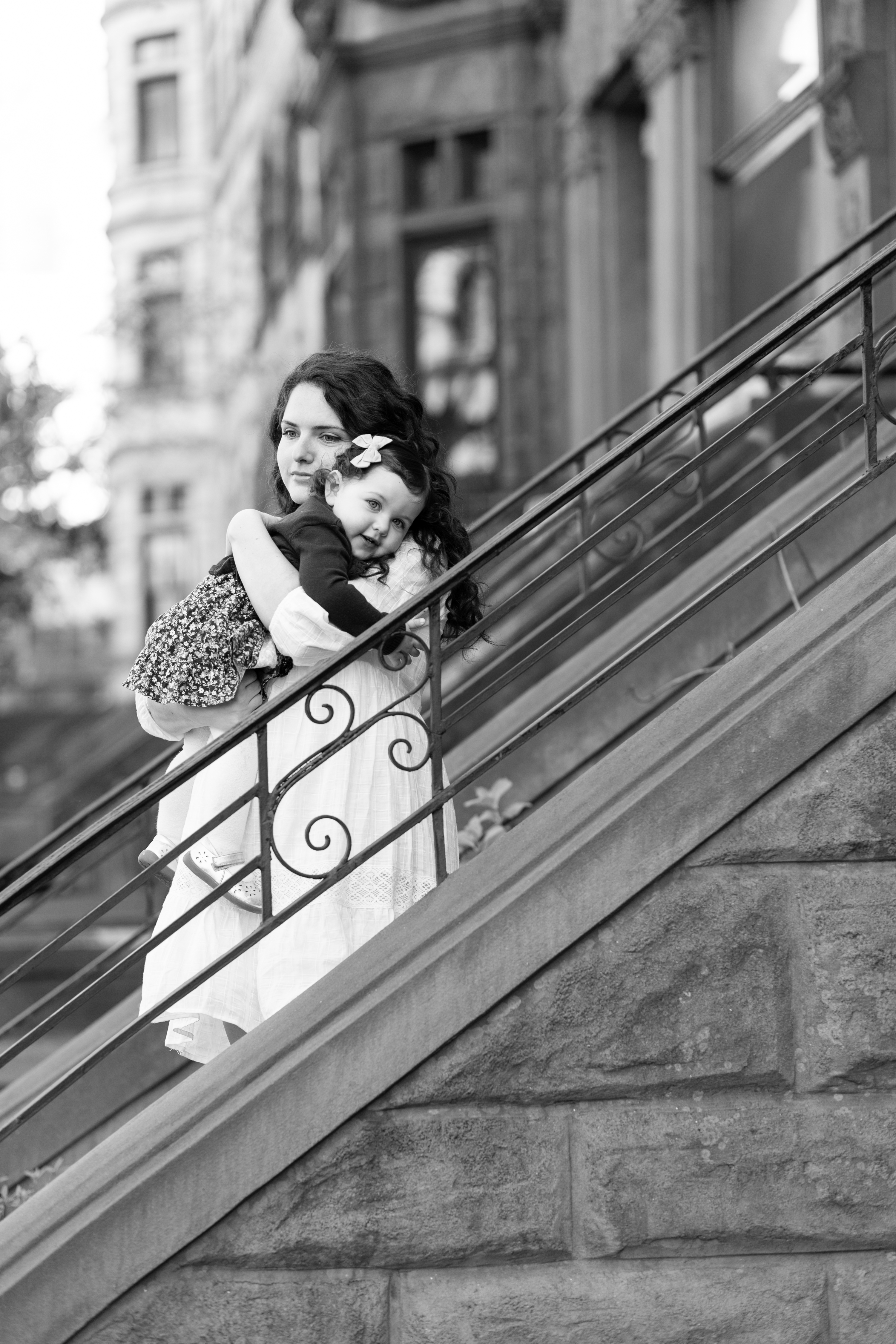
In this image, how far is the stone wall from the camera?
4.02 meters

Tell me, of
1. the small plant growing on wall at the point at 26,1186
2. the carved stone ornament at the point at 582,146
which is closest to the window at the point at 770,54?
the carved stone ornament at the point at 582,146

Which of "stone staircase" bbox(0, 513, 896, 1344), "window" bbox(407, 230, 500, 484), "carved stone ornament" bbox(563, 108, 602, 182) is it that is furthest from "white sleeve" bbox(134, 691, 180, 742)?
"window" bbox(407, 230, 500, 484)

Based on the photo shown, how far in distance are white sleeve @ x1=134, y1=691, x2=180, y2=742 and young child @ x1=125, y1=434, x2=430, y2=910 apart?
0.15ft

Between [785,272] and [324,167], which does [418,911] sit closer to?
[785,272]

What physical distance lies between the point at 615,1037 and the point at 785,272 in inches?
257

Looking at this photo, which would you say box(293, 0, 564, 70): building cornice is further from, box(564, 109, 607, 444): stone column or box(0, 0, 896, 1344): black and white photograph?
box(0, 0, 896, 1344): black and white photograph

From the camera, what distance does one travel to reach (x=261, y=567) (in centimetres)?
419

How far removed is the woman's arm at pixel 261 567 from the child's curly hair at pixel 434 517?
0.18 meters

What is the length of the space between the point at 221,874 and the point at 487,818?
1.56m

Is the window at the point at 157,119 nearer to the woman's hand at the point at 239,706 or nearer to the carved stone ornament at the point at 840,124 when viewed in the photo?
the carved stone ornament at the point at 840,124

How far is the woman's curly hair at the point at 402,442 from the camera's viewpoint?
14.0ft

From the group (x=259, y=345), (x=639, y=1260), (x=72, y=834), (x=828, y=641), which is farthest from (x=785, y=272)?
(x=259, y=345)

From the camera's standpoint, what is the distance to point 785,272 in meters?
9.70

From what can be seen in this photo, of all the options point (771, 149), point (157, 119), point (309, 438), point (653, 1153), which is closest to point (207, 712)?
point (309, 438)
